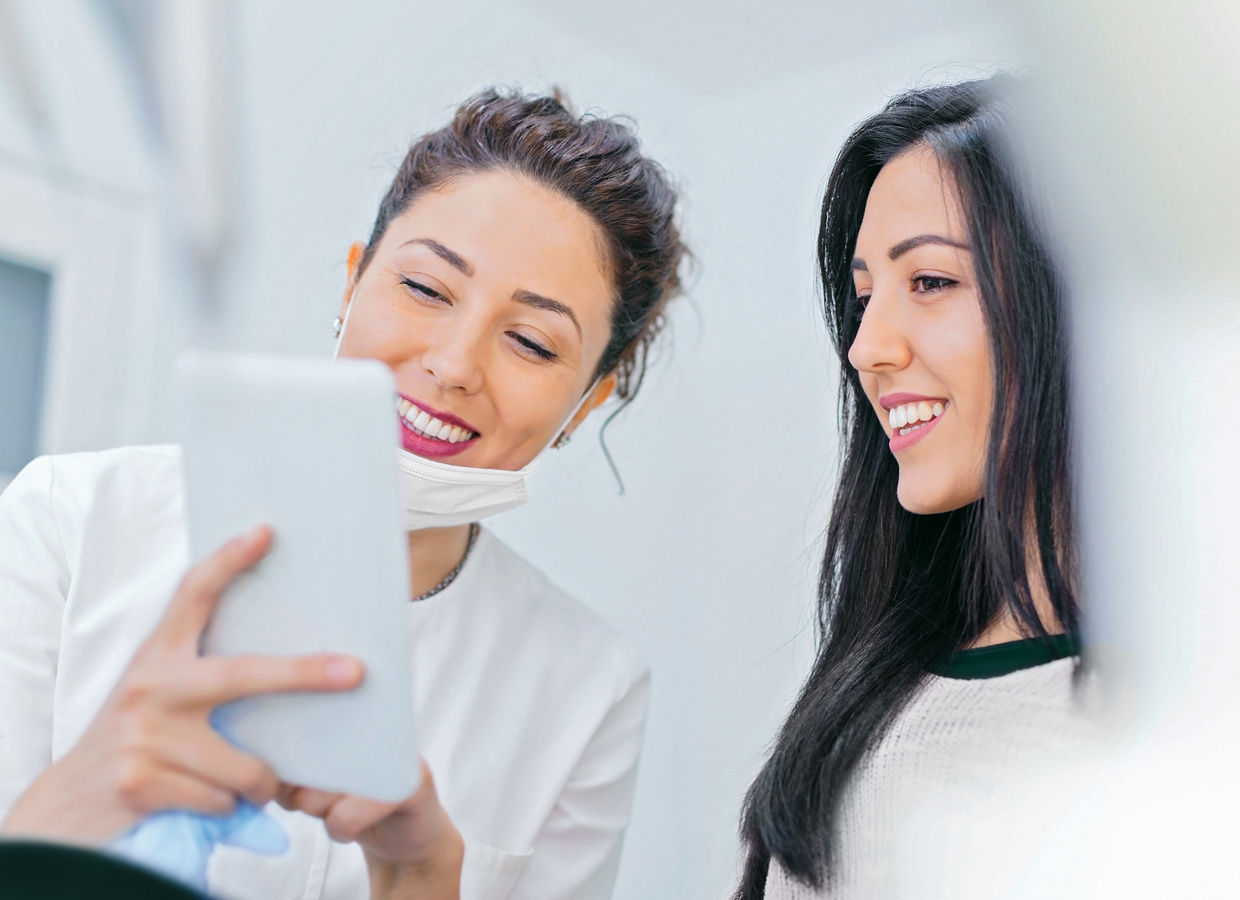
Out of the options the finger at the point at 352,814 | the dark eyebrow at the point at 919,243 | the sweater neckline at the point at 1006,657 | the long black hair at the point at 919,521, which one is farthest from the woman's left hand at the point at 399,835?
the dark eyebrow at the point at 919,243

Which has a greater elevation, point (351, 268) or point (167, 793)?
point (351, 268)

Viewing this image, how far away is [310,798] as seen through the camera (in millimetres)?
551

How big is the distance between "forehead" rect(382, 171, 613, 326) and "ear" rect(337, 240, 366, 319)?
48 mm

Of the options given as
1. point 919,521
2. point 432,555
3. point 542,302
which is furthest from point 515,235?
point 919,521

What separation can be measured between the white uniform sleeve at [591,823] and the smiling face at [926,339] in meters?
0.38

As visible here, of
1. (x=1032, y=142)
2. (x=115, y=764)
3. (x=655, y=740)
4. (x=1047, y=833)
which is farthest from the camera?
(x=655, y=740)

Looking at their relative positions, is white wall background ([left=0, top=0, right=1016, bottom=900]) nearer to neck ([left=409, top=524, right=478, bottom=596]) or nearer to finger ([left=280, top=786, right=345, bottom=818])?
neck ([left=409, top=524, right=478, bottom=596])

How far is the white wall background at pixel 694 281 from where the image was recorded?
2.55 feet

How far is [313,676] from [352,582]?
0.04 meters

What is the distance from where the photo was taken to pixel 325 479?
1.61 ft

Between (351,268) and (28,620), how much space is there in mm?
A: 377

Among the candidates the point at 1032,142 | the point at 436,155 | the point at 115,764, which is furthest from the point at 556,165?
the point at 115,764

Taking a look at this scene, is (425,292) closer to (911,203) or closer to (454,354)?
(454,354)

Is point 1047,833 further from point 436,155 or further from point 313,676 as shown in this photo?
point 436,155
